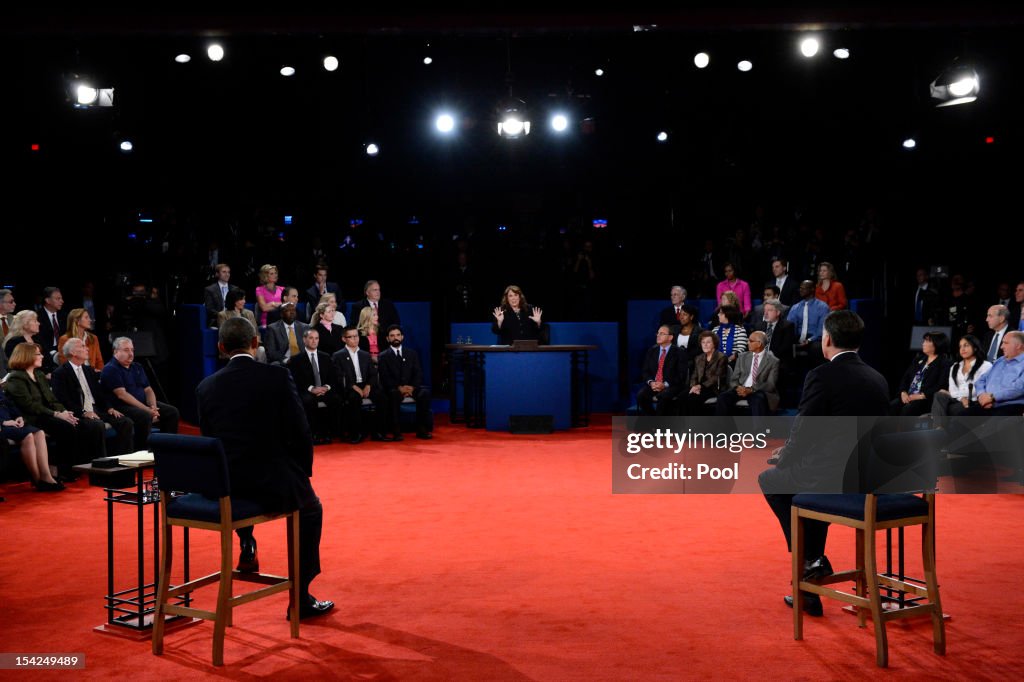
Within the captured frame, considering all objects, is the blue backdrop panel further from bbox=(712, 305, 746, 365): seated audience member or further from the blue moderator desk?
bbox=(712, 305, 746, 365): seated audience member

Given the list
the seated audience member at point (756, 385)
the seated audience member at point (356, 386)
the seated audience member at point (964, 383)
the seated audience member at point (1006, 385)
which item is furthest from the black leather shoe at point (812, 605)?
the seated audience member at point (356, 386)

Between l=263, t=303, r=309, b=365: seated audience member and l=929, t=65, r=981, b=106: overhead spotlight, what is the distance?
7221 mm

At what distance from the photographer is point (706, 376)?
10.1 metres

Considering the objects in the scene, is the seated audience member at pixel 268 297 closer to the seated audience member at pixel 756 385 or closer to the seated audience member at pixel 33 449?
the seated audience member at pixel 33 449

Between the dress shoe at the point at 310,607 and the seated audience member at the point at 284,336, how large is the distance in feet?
21.4

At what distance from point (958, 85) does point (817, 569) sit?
721 cm

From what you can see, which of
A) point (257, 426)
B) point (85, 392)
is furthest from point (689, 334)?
point (257, 426)

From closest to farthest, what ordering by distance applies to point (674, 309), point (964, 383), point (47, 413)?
1. point (47, 413)
2. point (964, 383)
3. point (674, 309)

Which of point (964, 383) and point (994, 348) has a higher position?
point (994, 348)

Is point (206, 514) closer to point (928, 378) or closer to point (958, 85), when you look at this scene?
point (928, 378)

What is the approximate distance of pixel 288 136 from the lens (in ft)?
51.1

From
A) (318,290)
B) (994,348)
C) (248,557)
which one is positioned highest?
(318,290)

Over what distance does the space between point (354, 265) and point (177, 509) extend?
36.1 feet

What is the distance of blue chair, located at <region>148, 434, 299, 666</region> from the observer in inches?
153
